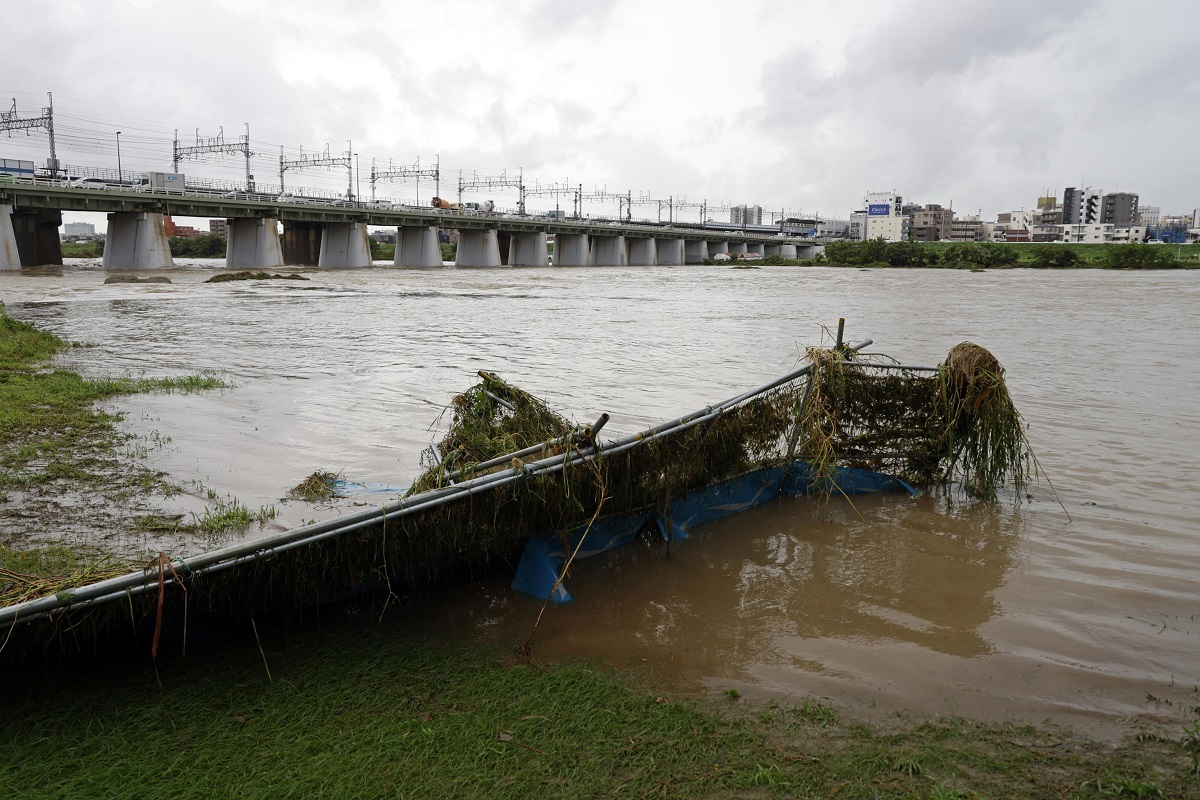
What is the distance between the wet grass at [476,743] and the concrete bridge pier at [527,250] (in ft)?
361

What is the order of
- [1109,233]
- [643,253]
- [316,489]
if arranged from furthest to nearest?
[1109,233], [643,253], [316,489]

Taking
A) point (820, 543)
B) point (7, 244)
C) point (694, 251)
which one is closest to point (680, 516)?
point (820, 543)

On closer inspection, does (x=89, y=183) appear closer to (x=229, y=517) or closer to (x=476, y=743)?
(x=229, y=517)

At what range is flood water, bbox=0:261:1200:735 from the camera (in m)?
5.40

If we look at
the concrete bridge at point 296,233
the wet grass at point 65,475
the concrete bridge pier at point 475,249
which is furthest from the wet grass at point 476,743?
the concrete bridge pier at point 475,249

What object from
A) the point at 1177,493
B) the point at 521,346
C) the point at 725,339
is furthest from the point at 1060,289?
the point at 1177,493

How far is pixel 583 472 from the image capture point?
6.47 meters

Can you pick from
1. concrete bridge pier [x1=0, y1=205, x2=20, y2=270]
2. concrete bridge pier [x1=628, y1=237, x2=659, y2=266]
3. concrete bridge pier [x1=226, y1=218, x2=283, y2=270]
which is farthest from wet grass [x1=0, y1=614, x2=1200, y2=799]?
concrete bridge pier [x1=628, y1=237, x2=659, y2=266]

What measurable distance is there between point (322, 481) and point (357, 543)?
3270mm

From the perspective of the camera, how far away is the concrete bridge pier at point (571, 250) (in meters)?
118

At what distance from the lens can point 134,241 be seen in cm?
6525

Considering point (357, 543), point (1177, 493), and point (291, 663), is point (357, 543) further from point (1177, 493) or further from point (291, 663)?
point (1177, 493)

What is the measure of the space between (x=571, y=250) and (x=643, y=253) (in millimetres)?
18538

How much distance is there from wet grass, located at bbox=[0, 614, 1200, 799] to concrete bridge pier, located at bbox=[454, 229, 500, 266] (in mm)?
98239
